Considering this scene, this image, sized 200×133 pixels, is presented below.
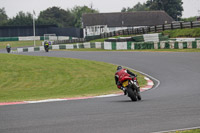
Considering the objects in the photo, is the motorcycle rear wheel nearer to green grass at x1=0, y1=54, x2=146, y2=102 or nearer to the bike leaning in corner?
the bike leaning in corner

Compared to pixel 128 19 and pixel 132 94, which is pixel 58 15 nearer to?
pixel 128 19

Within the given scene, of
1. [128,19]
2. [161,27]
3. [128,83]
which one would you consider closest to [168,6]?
[128,19]

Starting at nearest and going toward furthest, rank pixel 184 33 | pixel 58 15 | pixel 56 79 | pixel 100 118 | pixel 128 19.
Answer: pixel 100 118 → pixel 56 79 → pixel 184 33 → pixel 128 19 → pixel 58 15

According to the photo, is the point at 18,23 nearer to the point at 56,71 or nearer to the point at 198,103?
the point at 56,71

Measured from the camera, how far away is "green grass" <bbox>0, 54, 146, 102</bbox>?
1671 cm

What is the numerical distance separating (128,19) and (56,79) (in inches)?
3026

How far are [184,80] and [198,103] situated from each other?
8.17 metres

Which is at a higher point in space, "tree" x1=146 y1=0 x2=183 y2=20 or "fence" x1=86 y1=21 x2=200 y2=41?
"tree" x1=146 y1=0 x2=183 y2=20

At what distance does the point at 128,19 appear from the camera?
96.9 meters

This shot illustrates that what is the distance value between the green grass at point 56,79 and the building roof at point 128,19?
69.0m

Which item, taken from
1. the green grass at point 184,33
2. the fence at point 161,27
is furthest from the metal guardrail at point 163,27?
the green grass at point 184,33

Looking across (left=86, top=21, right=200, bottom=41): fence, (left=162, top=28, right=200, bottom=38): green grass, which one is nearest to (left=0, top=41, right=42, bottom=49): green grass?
(left=86, top=21, right=200, bottom=41): fence

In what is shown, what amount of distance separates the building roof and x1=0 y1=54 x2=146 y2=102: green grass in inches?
2716

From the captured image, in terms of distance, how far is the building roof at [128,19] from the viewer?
95.4 m
